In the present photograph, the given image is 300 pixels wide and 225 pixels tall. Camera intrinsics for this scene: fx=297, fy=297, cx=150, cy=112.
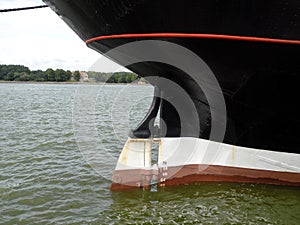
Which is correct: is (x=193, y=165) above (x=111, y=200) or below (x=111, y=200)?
above

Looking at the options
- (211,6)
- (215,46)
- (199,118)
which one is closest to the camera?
(211,6)

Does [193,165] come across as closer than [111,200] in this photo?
No

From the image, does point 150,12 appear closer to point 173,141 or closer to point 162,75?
point 162,75

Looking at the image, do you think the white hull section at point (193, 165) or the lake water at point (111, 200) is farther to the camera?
the white hull section at point (193, 165)

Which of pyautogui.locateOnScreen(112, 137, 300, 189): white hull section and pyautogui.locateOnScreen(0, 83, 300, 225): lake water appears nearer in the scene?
pyautogui.locateOnScreen(0, 83, 300, 225): lake water

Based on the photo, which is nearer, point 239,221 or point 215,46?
point 215,46

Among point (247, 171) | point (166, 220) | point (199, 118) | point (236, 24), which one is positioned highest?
point (236, 24)

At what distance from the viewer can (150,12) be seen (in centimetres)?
327

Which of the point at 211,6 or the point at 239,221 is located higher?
the point at 211,6

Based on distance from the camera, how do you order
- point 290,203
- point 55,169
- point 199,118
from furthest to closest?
point 55,169, point 199,118, point 290,203

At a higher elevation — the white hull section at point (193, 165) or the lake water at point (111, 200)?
Answer: the white hull section at point (193, 165)

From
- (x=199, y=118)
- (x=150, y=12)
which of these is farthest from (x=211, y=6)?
(x=199, y=118)

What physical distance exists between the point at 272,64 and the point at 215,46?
77cm

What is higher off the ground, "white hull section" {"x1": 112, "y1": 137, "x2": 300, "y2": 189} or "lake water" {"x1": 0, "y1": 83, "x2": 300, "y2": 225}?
"white hull section" {"x1": 112, "y1": 137, "x2": 300, "y2": 189}
